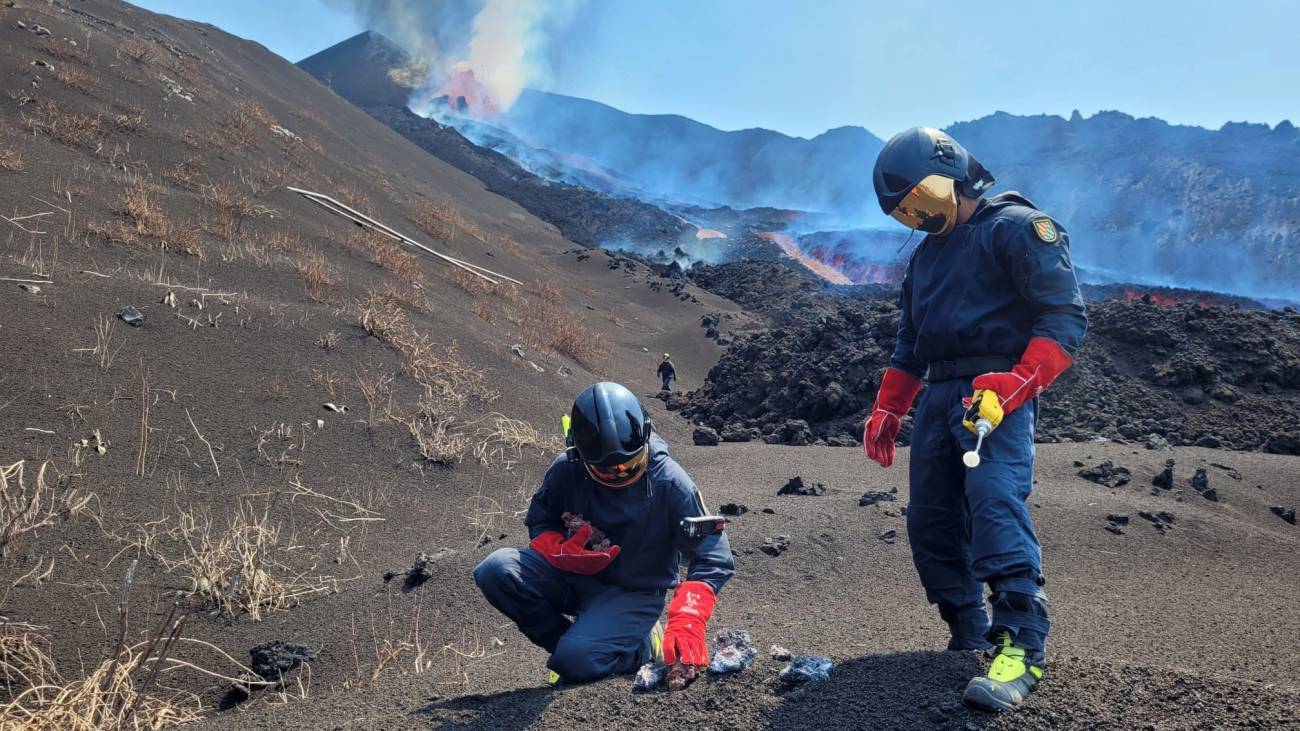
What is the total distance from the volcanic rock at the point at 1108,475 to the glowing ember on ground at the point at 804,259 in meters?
28.9

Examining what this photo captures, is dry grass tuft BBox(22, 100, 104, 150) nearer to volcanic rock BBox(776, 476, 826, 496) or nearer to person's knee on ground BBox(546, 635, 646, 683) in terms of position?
volcanic rock BBox(776, 476, 826, 496)

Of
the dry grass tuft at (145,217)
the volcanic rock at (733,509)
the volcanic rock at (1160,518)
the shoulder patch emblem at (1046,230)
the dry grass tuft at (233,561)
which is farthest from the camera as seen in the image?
the dry grass tuft at (145,217)

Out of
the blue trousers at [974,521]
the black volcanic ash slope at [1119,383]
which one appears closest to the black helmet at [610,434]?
the blue trousers at [974,521]

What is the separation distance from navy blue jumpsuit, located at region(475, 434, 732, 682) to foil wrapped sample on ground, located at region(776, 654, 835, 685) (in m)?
0.41

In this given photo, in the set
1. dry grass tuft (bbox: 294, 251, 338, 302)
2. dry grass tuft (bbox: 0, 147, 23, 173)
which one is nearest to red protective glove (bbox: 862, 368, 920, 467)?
dry grass tuft (bbox: 294, 251, 338, 302)

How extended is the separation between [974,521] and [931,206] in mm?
1196

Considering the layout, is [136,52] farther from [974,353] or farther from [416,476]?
[974,353]

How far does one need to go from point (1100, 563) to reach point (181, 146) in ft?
45.0

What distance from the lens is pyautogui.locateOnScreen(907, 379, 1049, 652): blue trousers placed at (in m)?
2.43

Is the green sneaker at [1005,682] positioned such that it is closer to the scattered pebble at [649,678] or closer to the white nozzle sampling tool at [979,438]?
the white nozzle sampling tool at [979,438]

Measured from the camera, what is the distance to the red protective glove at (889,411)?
337 cm

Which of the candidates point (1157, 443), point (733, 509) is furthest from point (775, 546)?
point (1157, 443)

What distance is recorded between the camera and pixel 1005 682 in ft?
7.22

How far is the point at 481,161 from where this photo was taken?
50281 mm
